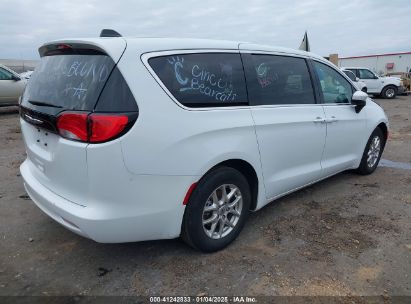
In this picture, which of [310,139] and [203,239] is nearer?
[203,239]

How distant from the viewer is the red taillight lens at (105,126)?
8.24 ft

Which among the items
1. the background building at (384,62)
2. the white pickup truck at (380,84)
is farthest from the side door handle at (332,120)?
the background building at (384,62)

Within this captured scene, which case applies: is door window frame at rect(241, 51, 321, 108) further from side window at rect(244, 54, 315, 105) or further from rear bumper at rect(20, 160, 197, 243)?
rear bumper at rect(20, 160, 197, 243)

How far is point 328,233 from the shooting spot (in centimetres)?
368

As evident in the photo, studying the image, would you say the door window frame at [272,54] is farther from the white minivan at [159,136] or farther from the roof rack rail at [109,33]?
the roof rack rail at [109,33]

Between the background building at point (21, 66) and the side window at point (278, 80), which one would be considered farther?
the background building at point (21, 66)

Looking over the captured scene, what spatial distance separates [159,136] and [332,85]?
9.13 feet

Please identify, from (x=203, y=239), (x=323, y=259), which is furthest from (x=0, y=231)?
(x=323, y=259)

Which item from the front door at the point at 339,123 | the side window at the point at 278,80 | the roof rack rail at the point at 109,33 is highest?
the roof rack rail at the point at 109,33

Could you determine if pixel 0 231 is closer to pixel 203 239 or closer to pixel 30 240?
pixel 30 240

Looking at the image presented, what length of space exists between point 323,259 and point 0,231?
3021mm

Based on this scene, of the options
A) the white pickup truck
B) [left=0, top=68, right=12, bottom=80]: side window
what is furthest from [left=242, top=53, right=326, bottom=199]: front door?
the white pickup truck

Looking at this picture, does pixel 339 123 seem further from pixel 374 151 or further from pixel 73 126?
pixel 73 126

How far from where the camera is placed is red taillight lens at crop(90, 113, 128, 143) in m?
2.51
